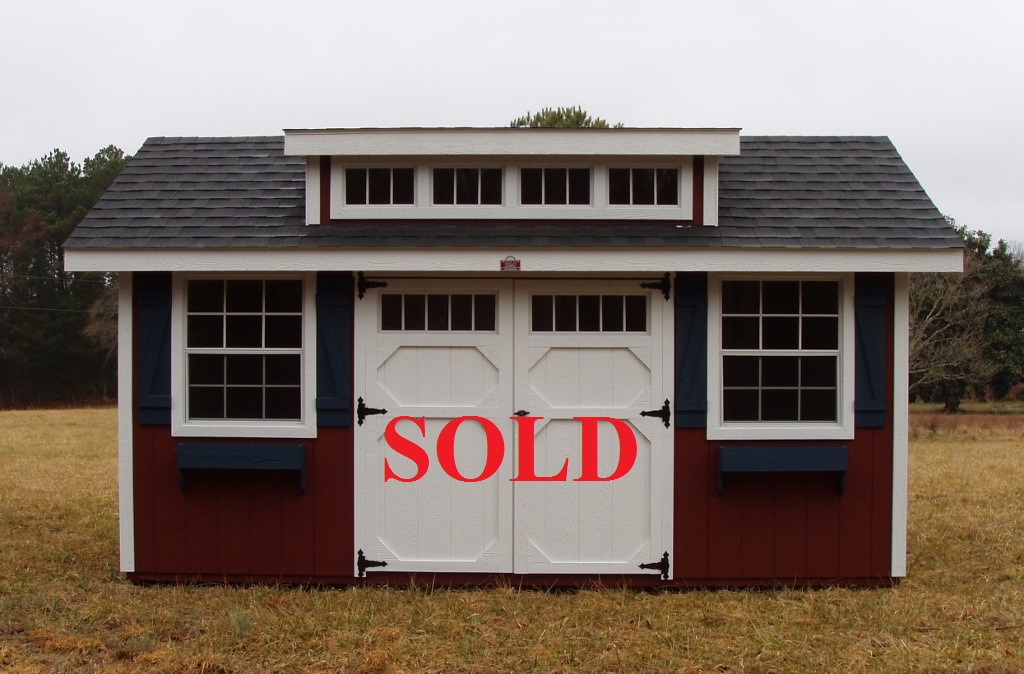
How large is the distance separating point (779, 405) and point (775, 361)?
1.06 feet

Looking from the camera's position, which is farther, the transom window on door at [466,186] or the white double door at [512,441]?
the transom window on door at [466,186]

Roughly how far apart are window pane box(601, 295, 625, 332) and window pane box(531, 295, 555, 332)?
0.37 metres

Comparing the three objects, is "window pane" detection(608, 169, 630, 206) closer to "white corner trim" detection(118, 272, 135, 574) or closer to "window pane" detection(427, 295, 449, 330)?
"window pane" detection(427, 295, 449, 330)

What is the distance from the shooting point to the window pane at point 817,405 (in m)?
6.26

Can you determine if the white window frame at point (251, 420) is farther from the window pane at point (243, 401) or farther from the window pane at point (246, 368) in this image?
the window pane at point (246, 368)

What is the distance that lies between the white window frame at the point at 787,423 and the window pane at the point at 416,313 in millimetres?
2080

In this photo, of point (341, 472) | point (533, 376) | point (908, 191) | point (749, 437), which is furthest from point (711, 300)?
point (341, 472)

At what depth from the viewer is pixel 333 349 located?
620 cm

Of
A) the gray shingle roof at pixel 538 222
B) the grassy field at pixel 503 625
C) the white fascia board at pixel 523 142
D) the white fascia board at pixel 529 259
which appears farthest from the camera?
the white fascia board at pixel 523 142

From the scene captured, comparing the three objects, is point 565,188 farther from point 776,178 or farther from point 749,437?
point 749,437

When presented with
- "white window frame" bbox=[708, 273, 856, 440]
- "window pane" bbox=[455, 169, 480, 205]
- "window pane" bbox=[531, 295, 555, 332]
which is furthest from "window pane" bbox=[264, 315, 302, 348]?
"white window frame" bbox=[708, 273, 856, 440]

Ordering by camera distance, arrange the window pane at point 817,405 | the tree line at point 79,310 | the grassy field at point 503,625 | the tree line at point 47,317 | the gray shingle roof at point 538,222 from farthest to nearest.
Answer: the tree line at point 47,317 < the tree line at point 79,310 < the window pane at point 817,405 < the gray shingle roof at point 538,222 < the grassy field at point 503,625

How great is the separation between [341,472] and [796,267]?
356 cm

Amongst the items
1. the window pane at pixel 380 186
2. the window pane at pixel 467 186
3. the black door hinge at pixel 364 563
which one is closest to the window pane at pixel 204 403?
the black door hinge at pixel 364 563
